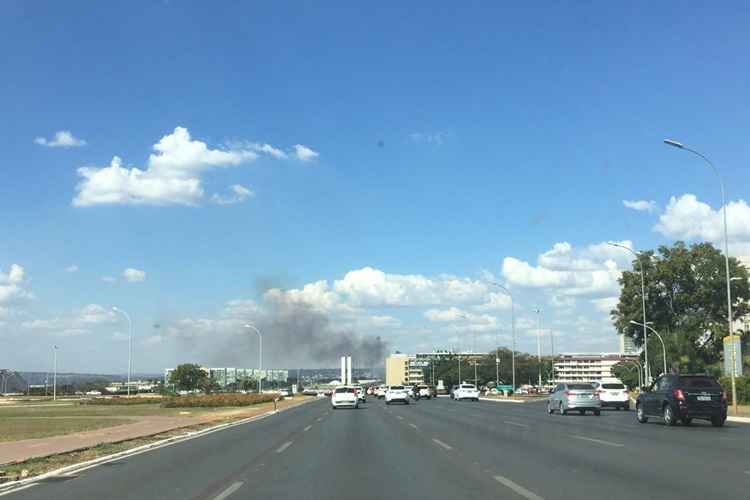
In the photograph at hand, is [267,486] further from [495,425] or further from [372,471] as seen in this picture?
[495,425]

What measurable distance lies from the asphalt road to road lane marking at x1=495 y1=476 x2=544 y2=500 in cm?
2

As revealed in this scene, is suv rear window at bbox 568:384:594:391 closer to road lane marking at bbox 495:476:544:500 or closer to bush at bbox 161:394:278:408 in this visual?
road lane marking at bbox 495:476:544:500

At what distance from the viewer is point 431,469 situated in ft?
47.6

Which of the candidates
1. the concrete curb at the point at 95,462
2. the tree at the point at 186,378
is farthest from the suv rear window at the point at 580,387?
the tree at the point at 186,378

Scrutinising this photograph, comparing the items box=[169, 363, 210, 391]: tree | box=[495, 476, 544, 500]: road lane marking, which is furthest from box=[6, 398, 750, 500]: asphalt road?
box=[169, 363, 210, 391]: tree

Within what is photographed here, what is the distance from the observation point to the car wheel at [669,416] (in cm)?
2833

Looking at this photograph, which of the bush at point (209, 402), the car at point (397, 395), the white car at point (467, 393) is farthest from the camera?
the white car at point (467, 393)

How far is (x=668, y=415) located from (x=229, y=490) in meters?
21.7

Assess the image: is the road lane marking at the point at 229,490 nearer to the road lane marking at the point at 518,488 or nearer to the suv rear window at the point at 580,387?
the road lane marking at the point at 518,488

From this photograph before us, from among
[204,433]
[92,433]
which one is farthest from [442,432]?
[92,433]

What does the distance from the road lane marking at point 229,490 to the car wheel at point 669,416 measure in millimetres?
20614

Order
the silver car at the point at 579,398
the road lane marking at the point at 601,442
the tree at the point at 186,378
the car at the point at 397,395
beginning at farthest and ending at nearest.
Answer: the tree at the point at 186,378 → the car at the point at 397,395 → the silver car at the point at 579,398 → the road lane marking at the point at 601,442

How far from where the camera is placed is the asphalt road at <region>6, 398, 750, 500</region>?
38.4 feet

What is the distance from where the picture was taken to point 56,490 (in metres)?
12.6
